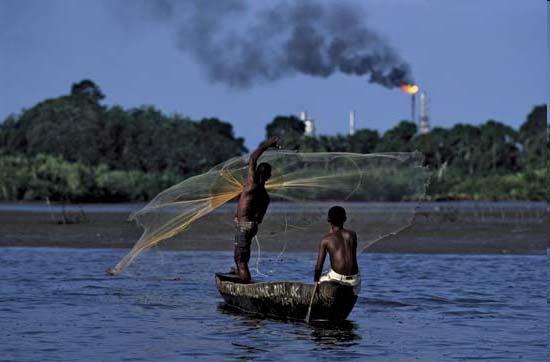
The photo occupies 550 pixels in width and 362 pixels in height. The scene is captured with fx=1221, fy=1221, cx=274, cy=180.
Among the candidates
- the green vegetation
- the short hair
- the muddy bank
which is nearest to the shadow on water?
the short hair

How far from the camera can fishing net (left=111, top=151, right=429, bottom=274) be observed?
19.1m

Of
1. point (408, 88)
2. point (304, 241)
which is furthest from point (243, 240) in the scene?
point (408, 88)

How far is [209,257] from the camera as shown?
2830 cm

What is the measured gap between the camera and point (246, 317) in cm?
1769

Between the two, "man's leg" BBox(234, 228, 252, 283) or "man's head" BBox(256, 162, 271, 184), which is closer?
"man's head" BBox(256, 162, 271, 184)

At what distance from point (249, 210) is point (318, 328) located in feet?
8.23

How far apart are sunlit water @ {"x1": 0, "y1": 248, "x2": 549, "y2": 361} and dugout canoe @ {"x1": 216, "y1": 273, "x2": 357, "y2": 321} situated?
7.7 inches

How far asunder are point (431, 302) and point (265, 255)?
10.1ft

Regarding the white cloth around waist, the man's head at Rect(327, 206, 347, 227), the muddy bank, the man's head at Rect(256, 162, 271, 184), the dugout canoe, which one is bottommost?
the dugout canoe

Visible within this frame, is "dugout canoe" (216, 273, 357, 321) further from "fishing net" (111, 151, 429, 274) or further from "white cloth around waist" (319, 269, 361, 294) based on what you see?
"fishing net" (111, 151, 429, 274)

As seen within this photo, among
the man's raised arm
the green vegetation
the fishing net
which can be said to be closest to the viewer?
the man's raised arm

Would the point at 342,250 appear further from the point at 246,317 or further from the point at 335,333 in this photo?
the point at 246,317

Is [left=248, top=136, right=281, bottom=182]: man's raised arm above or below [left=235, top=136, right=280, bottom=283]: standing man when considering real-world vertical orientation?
above

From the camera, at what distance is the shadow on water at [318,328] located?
1562 cm
